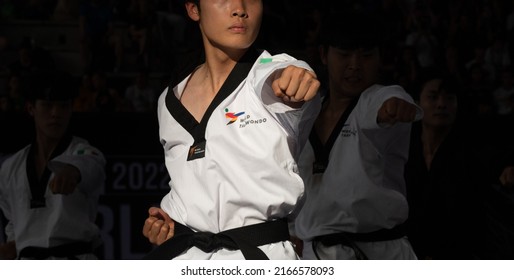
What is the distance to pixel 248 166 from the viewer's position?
2977mm

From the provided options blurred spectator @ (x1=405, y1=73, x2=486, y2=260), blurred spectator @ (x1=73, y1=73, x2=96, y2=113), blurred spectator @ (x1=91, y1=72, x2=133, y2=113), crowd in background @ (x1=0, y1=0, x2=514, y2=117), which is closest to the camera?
blurred spectator @ (x1=405, y1=73, x2=486, y2=260)

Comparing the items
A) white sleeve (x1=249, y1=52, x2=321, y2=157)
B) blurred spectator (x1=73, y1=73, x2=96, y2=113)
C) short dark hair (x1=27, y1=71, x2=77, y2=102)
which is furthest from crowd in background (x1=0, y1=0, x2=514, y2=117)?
white sleeve (x1=249, y1=52, x2=321, y2=157)

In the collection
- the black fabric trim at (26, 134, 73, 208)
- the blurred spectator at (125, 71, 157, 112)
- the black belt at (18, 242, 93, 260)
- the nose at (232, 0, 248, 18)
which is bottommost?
the black belt at (18, 242, 93, 260)

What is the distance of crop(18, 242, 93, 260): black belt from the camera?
16.7ft

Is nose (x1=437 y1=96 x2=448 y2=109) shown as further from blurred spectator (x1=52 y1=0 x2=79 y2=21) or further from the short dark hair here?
blurred spectator (x1=52 y1=0 x2=79 y2=21)

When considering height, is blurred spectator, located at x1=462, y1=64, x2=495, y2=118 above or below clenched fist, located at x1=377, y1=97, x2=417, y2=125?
below

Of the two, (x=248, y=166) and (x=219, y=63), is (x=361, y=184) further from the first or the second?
(x=248, y=166)

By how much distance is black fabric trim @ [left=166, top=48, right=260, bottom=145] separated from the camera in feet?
10.3

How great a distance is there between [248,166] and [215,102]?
0.98 ft

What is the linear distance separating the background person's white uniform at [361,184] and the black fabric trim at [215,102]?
1.04 metres

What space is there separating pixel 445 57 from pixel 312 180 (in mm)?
7526

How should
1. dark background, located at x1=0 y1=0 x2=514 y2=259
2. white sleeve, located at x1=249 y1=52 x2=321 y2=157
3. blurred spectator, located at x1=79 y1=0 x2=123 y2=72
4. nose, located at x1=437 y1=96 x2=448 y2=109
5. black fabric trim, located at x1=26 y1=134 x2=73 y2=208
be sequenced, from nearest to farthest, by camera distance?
white sleeve, located at x1=249 y1=52 x2=321 y2=157 → nose, located at x1=437 y1=96 x2=448 y2=109 → black fabric trim, located at x1=26 y1=134 x2=73 y2=208 → dark background, located at x1=0 y1=0 x2=514 y2=259 → blurred spectator, located at x1=79 y1=0 x2=123 y2=72

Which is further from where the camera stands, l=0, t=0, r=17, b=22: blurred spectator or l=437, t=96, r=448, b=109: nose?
l=0, t=0, r=17, b=22: blurred spectator
